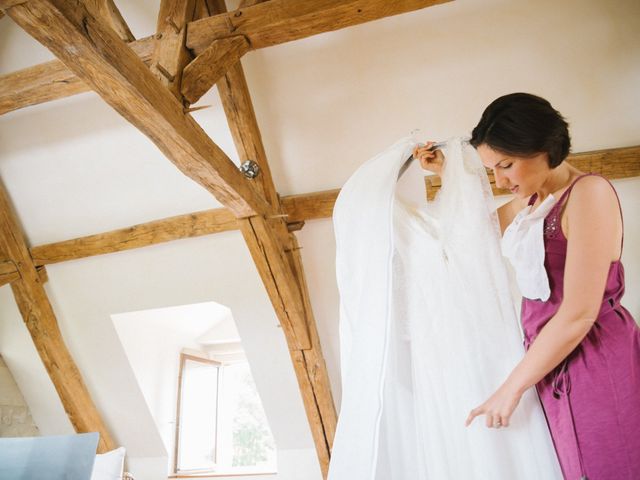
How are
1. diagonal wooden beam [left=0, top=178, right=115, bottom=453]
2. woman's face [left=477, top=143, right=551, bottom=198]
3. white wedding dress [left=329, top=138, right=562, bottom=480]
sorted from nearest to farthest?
white wedding dress [left=329, top=138, right=562, bottom=480], woman's face [left=477, top=143, right=551, bottom=198], diagonal wooden beam [left=0, top=178, right=115, bottom=453]

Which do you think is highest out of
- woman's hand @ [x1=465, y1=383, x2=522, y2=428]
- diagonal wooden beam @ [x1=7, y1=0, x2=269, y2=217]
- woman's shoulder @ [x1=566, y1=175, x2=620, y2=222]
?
diagonal wooden beam @ [x1=7, y1=0, x2=269, y2=217]

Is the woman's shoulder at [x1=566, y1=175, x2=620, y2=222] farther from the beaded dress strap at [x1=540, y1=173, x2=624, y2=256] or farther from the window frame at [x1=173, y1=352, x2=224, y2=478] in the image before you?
the window frame at [x1=173, y1=352, x2=224, y2=478]

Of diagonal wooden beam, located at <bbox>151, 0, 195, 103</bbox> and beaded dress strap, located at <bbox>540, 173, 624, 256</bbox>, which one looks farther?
diagonal wooden beam, located at <bbox>151, 0, 195, 103</bbox>

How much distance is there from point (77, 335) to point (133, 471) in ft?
4.66

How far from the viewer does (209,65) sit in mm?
2023

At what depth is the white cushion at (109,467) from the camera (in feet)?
10.3

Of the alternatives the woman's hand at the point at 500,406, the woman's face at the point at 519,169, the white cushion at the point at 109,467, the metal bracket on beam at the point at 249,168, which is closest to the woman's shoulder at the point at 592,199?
the woman's face at the point at 519,169

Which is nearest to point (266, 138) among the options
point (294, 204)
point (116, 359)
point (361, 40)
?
point (294, 204)

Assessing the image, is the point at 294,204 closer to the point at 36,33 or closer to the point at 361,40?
the point at 361,40

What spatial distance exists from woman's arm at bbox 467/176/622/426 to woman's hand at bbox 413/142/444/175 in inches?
18.4

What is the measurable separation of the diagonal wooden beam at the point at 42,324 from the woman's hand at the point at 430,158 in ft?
11.3

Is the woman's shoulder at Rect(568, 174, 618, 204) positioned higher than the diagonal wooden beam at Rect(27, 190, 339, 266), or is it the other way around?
the diagonal wooden beam at Rect(27, 190, 339, 266)

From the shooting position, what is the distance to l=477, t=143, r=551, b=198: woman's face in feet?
3.40

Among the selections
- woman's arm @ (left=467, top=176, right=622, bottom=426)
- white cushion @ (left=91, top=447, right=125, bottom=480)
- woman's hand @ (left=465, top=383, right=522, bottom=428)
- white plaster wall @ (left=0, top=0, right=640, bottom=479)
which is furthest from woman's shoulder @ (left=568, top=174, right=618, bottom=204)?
white cushion @ (left=91, top=447, right=125, bottom=480)
